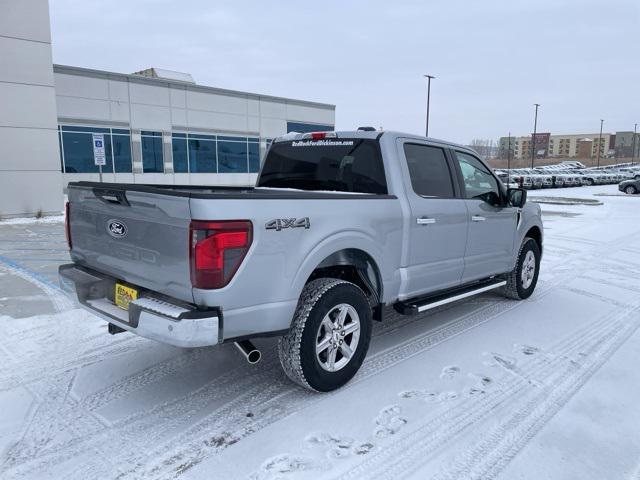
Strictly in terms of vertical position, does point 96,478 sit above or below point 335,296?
below

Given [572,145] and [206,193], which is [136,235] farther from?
[572,145]

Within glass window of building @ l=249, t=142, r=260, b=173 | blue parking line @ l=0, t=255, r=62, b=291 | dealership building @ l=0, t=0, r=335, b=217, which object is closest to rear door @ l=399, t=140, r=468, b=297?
blue parking line @ l=0, t=255, r=62, b=291

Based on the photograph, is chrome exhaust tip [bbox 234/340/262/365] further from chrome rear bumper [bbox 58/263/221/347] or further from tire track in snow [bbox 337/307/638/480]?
tire track in snow [bbox 337/307/638/480]

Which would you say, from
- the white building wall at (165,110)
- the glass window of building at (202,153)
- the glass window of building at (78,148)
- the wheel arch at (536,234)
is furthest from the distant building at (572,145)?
the wheel arch at (536,234)

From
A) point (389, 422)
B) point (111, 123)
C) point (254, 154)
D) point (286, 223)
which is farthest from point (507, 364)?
point (254, 154)

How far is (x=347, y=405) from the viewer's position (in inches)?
135

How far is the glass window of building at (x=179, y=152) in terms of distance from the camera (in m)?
27.1

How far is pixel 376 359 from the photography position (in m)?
4.23

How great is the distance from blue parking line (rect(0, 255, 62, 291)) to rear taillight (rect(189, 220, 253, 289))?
449 cm

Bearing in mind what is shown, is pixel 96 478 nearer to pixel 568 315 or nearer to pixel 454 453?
pixel 454 453

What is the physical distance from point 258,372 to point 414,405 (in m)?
1.27

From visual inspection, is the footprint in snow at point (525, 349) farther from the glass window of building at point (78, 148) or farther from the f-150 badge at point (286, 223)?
the glass window of building at point (78, 148)

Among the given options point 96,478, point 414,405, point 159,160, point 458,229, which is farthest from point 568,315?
point 159,160

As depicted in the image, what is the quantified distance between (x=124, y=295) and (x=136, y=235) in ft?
1.48
